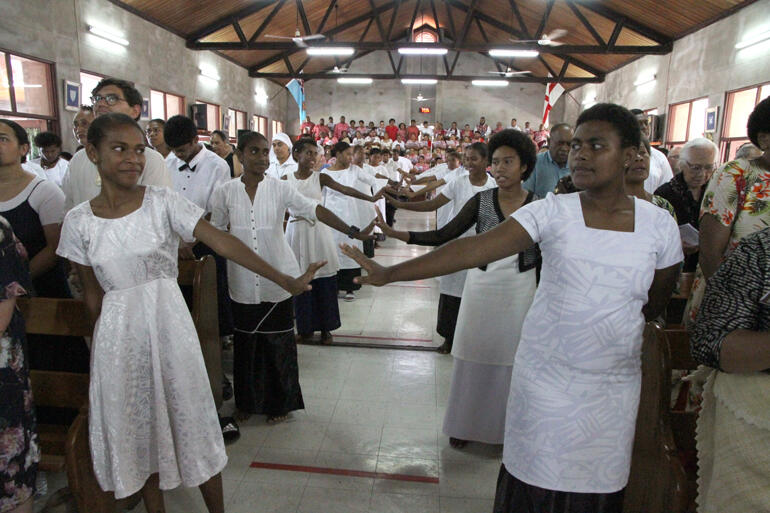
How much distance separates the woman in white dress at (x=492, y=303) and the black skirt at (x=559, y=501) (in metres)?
1.00

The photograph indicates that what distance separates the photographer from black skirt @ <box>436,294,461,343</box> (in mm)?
3839

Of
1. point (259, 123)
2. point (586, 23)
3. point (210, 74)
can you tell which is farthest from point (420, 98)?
point (210, 74)

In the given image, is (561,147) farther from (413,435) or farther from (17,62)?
(17,62)

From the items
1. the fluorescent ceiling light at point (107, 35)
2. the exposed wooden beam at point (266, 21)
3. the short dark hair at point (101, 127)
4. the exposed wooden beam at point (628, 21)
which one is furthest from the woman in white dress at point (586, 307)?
the exposed wooden beam at point (266, 21)

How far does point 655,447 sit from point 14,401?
204 cm

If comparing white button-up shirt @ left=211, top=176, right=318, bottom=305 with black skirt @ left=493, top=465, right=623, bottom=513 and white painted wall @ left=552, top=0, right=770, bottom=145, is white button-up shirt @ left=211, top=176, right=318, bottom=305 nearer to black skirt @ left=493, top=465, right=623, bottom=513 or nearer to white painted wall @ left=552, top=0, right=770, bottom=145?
black skirt @ left=493, top=465, right=623, bottom=513

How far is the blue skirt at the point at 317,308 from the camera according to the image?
4094 mm

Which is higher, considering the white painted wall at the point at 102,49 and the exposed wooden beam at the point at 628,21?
the exposed wooden beam at the point at 628,21

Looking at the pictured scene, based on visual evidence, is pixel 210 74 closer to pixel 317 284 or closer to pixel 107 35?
pixel 107 35

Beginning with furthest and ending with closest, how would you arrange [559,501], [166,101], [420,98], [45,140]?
[420,98] < [166,101] < [45,140] < [559,501]

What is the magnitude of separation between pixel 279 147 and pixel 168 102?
6838 mm

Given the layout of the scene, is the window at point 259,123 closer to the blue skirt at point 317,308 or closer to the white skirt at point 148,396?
the blue skirt at point 317,308

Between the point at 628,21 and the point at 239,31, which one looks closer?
the point at 628,21

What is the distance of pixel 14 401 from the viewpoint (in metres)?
1.61
